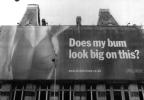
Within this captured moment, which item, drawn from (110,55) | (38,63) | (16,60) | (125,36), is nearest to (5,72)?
(16,60)

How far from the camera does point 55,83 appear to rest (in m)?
30.2

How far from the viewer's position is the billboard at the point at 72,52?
30594 millimetres

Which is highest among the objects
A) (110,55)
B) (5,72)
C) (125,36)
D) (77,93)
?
(125,36)

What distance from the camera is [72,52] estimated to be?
32312 millimetres

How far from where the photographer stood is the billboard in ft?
100

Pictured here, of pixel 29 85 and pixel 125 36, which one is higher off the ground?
pixel 125 36

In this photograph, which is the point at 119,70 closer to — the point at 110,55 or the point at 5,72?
the point at 110,55

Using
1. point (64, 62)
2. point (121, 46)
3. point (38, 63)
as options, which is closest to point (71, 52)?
point (64, 62)

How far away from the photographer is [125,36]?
33625 millimetres

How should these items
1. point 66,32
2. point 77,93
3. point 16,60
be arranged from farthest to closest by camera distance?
point 66,32, point 16,60, point 77,93

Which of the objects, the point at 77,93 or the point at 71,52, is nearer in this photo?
the point at 77,93

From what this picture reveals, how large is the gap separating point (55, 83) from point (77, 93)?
2.76 meters

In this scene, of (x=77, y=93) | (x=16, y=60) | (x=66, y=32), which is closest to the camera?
(x=77, y=93)

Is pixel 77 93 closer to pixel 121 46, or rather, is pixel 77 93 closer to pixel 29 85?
pixel 29 85
